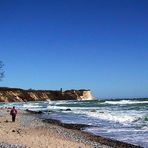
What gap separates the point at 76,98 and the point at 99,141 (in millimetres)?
175736

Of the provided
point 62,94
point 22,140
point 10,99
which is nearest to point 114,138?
point 22,140

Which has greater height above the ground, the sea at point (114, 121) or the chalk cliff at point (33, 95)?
the chalk cliff at point (33, 95)

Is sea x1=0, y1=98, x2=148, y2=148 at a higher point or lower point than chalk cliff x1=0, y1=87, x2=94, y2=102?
lower

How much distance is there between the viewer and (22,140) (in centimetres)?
1872

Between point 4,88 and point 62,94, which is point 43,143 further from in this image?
point 62,94

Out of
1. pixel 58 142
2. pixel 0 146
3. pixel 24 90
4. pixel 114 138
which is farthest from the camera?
pixel 24 90

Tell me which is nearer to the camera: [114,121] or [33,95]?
[114,121]

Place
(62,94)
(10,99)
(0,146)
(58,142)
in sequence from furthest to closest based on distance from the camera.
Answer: (62,94)
(10,99)
(58,142)
(0,146)

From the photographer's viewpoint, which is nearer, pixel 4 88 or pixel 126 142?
pixel 126 142

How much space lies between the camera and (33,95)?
18075 centimetres

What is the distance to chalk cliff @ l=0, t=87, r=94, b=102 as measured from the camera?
165337 mm

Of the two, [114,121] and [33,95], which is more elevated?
[33,95]

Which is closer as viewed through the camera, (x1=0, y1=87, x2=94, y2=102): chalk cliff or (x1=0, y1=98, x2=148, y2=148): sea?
(x1=0, y1=98, x2=148, y2=148): sea

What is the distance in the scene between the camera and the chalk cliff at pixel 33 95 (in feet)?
542
